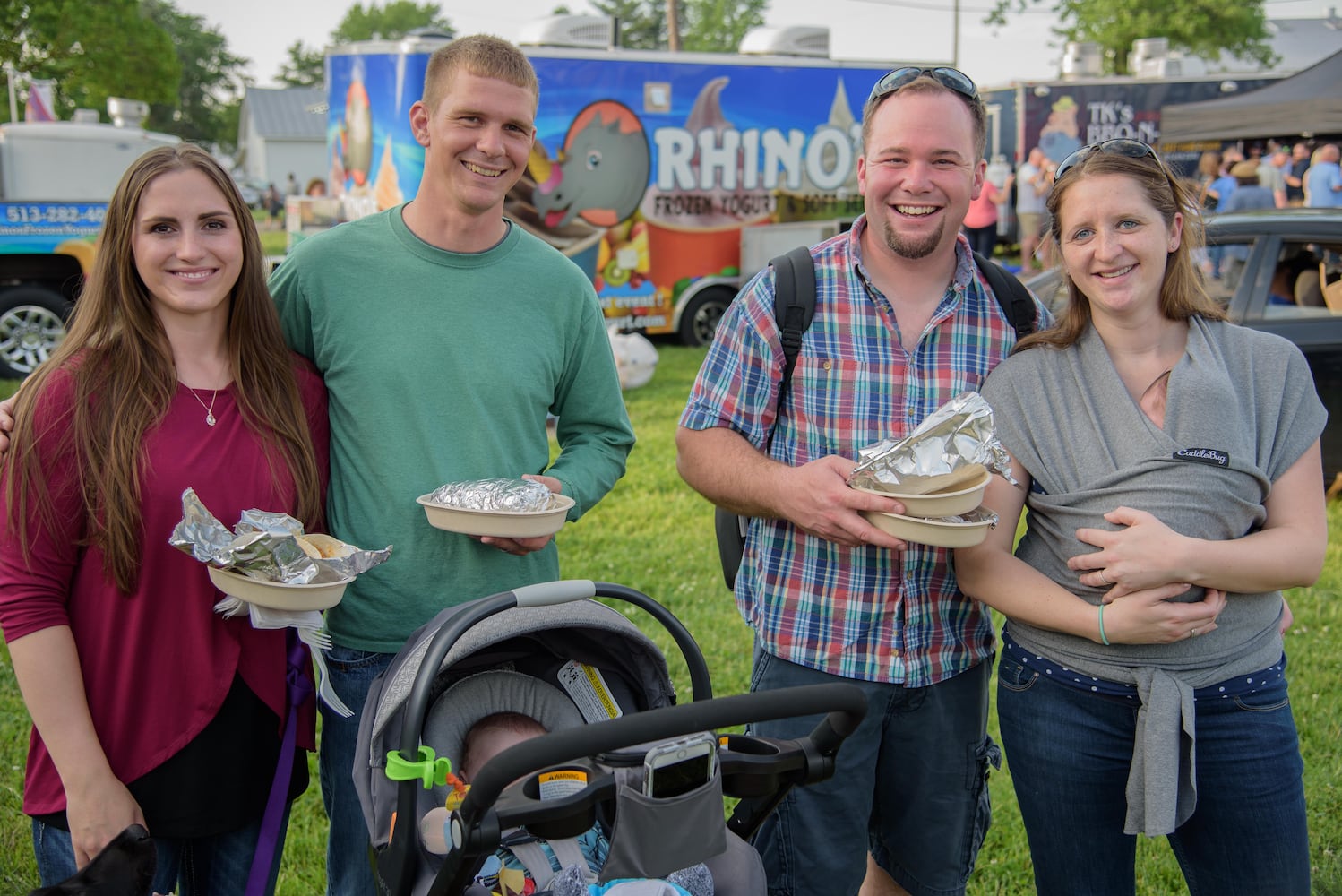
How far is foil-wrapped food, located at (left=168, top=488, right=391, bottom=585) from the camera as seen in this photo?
1.99m

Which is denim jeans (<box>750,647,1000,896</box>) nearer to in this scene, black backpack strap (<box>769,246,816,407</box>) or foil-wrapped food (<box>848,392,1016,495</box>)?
foil-wrapped food (<box>848,392,1016,495</box>)

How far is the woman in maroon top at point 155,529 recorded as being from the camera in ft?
6.82

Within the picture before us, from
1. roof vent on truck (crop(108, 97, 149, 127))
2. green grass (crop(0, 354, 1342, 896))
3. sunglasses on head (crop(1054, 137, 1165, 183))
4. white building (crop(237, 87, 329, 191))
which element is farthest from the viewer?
white building (crop(237, 87, 329, 191))

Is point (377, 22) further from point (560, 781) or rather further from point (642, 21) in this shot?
point (560, 781)

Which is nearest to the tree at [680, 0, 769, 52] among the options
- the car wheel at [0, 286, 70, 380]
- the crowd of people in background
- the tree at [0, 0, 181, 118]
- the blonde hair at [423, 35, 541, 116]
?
the tree at [0, 0, 181, 118]

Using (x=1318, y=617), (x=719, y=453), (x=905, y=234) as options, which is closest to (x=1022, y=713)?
(x=719, y=453)

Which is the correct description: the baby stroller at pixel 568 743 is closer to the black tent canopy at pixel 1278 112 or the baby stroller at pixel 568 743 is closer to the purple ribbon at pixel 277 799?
the purple ribbon at pixel 277 799

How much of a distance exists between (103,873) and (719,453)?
60.6 inches

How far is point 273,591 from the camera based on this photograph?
2.03m

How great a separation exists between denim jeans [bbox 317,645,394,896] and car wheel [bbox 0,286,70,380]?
9.92 meters

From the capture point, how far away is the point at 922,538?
2104 millimetres

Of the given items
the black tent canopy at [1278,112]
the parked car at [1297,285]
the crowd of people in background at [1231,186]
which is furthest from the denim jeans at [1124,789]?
the black tent canopy at [1278,112]

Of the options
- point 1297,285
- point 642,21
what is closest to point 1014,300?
point 1297,285

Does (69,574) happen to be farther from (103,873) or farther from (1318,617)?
(1318,617)
